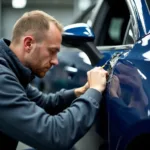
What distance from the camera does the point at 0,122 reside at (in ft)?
6.05

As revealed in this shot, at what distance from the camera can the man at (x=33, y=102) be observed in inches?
70.8

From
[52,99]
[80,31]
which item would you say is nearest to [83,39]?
[80,31]

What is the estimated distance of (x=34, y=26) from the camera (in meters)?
1.98

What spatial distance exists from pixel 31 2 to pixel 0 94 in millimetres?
14501

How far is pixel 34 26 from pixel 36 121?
1.39 ft

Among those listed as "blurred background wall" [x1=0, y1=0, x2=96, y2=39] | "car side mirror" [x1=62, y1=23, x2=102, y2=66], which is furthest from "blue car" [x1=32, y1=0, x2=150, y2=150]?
"blurred background wall" [x1=0, y1=0, x2=96, y2=39]

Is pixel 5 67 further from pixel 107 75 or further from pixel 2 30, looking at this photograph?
pixel 2 30

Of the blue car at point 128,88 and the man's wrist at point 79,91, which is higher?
the blue car at point 128,88

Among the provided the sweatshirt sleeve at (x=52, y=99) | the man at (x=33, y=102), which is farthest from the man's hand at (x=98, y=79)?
the sweatshirt sleeve at (x=52, y=99)

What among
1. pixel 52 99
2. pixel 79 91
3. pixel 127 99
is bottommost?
pixel 52 99

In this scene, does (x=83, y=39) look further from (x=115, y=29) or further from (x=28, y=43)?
(x=115, y=29)

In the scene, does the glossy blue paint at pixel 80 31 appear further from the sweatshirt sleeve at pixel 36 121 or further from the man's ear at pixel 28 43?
the sweatshirt sleeve at pixel 36 121

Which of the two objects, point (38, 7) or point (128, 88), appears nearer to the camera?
point (128, 88)

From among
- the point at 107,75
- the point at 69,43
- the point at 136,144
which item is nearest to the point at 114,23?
the point at 69,43
